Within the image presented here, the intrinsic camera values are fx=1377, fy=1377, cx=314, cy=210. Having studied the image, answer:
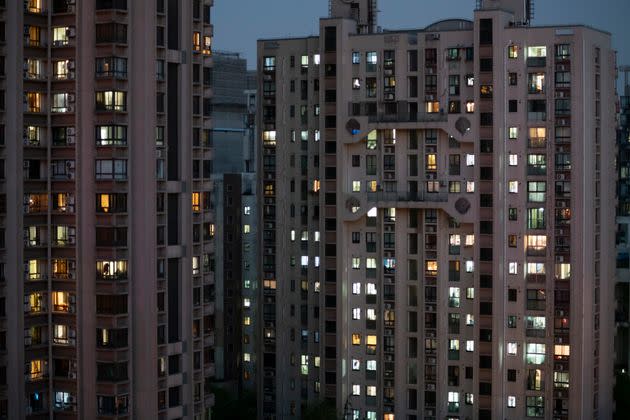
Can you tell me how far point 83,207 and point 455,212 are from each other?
3641cm

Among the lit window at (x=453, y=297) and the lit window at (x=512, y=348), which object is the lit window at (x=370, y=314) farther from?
the lit window at (x=512, y=348)

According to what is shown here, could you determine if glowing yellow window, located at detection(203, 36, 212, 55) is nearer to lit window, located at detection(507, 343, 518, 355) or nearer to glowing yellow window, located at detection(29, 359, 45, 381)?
glowing yellow window, located at detection(29, 359, 45, 381)

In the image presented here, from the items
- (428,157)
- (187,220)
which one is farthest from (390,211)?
(187,220)

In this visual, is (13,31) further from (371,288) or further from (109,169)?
(371,288)

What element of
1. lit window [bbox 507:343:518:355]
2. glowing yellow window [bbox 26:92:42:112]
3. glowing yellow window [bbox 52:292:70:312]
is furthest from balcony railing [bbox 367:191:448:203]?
glowing yellow window [bbox 26:92:42:112]

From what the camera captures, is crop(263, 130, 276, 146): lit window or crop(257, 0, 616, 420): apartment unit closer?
crop(257, 0, 616, 420): apartment unit

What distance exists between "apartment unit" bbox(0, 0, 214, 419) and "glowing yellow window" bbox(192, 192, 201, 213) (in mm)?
2588

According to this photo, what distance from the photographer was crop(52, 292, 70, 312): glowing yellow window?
2817 inches

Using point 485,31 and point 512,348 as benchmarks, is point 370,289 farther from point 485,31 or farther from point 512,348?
point 485,31

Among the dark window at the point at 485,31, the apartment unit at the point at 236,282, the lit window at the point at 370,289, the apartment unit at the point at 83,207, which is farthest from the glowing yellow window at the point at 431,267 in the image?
the apartment unit at the point at 83,207

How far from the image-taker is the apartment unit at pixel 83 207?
70.3 m

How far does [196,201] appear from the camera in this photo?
245ft

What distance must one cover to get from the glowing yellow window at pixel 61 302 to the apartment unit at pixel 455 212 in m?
34.5

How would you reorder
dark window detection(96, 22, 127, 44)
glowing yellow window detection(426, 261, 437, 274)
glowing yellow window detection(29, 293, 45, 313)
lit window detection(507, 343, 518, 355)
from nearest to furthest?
1. dark window detection(96, 22, 127, 44)
2. glowing yellow window detection(29, 293, 45, 313)
3. lit window detection(507, 343, 518, 355)
4. glowing yellow window detection(426, 261, 437, 274)
